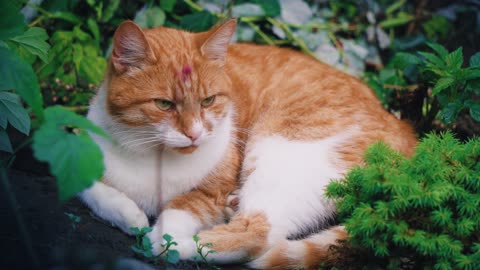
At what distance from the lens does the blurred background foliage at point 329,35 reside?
3836 millimetres

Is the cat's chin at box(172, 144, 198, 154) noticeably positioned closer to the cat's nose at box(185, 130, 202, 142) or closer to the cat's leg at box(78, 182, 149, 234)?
the cat's nose at box(185, 130, 202, 142)

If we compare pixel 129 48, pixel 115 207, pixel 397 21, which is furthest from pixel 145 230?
pixel 397 21

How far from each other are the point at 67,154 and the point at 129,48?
3.43 feet

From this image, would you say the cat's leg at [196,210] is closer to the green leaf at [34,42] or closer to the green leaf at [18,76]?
the green leaf at [18,76]

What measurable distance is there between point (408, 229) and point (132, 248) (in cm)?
118

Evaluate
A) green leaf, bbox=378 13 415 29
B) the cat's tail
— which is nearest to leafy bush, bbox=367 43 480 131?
the cat's tail

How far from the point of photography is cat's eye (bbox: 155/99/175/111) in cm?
278

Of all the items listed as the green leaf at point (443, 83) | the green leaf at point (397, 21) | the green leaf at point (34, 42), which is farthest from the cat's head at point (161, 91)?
the green leaf at point (397, 21)

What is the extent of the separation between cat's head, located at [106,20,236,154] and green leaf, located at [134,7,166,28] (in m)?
1.53

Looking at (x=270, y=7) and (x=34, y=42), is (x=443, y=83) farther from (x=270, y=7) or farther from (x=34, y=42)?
(x=34, y=42)

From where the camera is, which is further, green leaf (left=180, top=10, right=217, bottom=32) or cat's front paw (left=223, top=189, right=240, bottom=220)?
green leaf (left=180, top=10, right=217, bottom=32)

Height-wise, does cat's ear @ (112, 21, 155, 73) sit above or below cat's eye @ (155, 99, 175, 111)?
above

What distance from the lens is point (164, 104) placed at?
2.79 metres

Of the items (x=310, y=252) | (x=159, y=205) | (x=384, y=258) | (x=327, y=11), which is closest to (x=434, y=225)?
(x=384, y=258)
